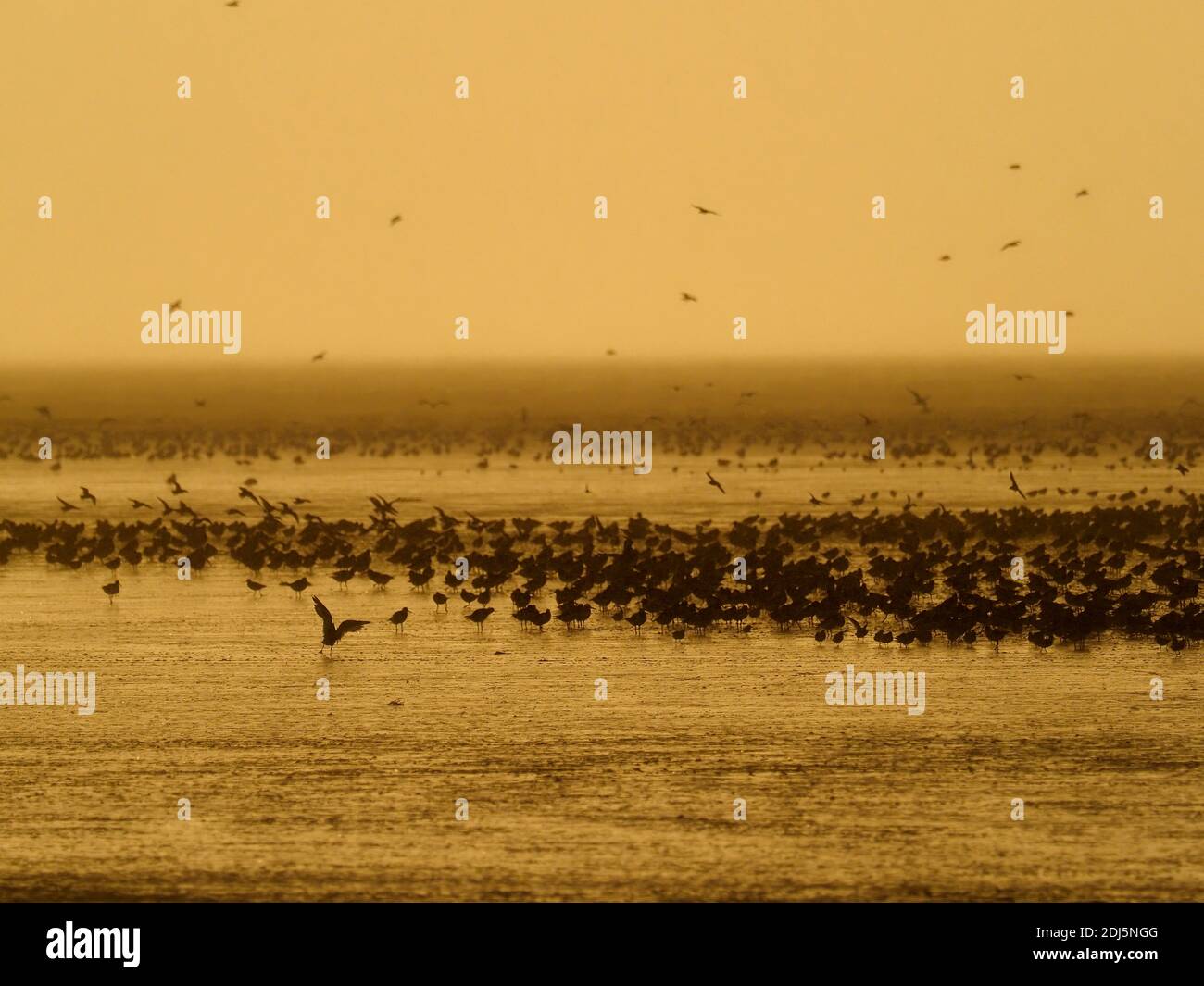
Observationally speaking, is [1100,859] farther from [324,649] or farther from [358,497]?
[358,497]

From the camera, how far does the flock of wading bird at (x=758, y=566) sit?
20.1m

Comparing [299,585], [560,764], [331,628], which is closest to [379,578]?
[299,585]

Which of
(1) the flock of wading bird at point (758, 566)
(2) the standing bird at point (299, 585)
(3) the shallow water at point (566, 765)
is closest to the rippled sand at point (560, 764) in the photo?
(3) the shallow water at point (566, 765)

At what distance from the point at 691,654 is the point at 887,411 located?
321ft

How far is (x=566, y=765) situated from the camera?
14.7 m

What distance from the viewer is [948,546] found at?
2581 cm

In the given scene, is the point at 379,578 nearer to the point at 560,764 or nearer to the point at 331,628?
the point at 331,628

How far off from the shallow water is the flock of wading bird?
0.51 metres

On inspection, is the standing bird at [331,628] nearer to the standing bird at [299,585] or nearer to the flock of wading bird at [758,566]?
the flock of wading bird at [758,566]

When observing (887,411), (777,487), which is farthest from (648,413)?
(777,487)

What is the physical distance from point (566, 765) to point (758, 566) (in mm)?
9566

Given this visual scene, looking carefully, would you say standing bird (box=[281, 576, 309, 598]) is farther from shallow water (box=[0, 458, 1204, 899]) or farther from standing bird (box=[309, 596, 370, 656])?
standing bird (box=[309, 596, 370, 656])

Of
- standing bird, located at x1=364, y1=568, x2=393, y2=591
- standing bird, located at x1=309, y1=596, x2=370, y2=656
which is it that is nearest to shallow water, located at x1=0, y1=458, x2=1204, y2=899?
standing bird, located at x1=309, y1=596, x2=370, y2=656

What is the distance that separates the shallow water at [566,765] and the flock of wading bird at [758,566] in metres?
0.51
